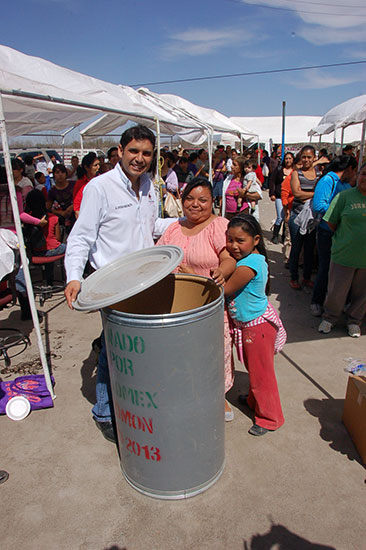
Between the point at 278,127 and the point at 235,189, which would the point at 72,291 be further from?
the point at 278,127

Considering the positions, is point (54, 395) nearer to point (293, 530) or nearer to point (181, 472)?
point (181, 472)

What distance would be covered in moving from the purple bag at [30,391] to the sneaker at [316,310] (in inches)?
129

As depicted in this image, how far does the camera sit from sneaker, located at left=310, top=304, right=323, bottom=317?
4840 mm

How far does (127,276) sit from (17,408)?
5.78ft

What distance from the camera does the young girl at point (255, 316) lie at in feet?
7.81

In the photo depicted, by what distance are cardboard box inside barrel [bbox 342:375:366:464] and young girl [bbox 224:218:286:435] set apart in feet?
1.55

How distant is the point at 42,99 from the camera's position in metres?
2.93

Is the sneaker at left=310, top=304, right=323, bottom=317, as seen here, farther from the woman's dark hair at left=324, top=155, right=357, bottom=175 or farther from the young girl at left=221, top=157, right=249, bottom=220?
the young girl at left=221, top=157, right=249, bottom=220

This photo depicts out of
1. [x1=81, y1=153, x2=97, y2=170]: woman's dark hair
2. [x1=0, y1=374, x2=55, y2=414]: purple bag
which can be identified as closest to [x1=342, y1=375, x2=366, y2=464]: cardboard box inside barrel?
[x1=0, y1=374, x2=55, y2=414]: purple bag

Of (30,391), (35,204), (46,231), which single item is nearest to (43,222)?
(35,204)

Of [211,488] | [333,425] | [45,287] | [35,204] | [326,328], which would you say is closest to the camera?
[211,488]

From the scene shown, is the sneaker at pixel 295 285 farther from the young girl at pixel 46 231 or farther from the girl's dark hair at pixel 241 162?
the young girl at pixel 46 231

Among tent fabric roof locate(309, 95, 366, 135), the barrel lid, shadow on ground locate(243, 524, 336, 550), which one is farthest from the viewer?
tent fabric roof locate(309, 95, 366, 135)

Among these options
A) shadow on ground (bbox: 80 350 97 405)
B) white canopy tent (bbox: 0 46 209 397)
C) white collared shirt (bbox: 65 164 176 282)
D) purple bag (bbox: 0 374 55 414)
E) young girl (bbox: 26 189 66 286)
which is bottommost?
shadow on ground (bbox: 80 350 97 405)
